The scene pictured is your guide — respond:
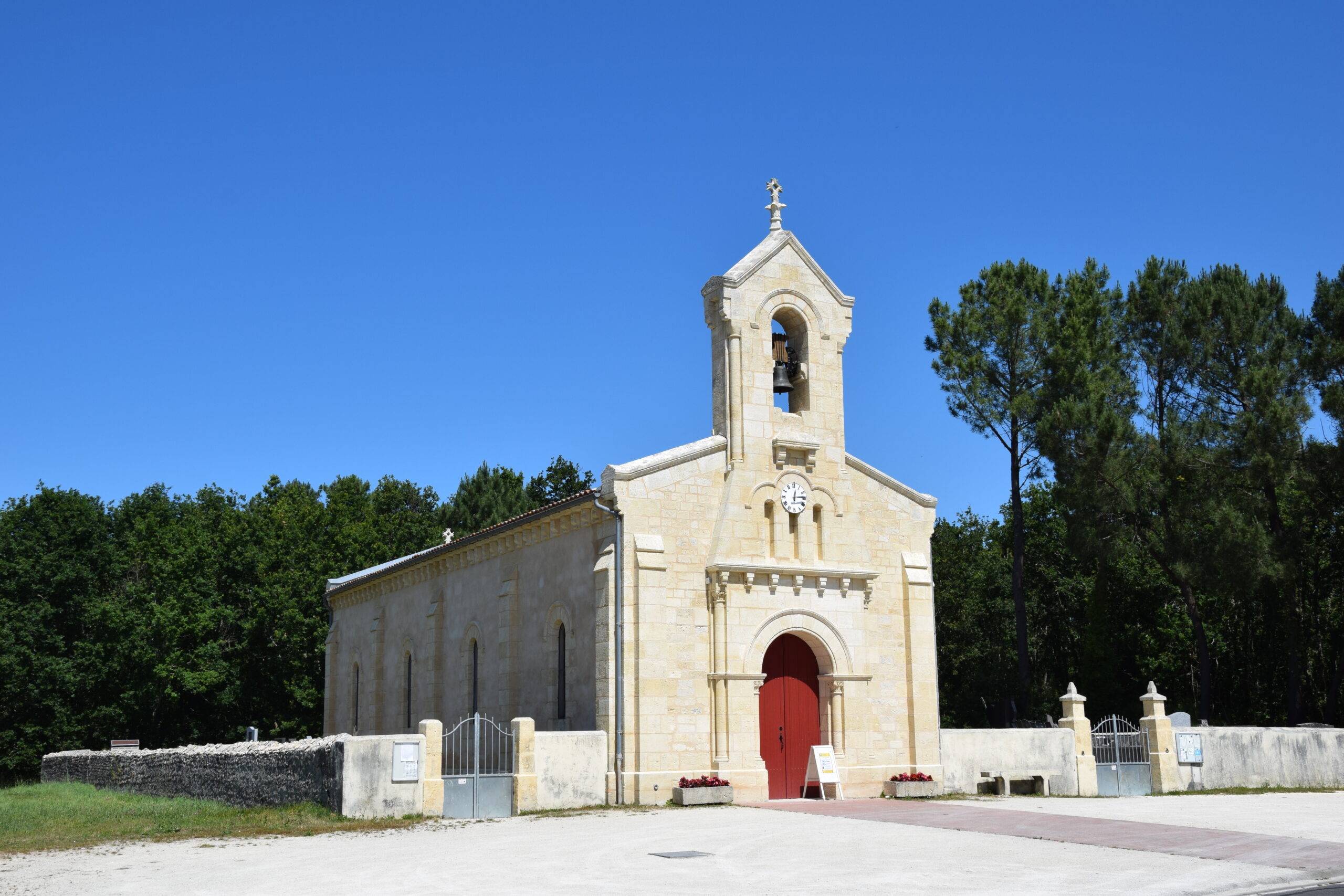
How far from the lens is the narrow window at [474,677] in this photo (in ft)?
97.3

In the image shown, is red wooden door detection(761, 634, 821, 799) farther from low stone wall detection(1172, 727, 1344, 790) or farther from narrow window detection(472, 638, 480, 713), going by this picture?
low stone wall detection(1172, 727, 1344, 790)

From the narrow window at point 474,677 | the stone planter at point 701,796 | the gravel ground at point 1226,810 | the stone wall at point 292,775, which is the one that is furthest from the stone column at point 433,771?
the gravel ground at point 1226,810

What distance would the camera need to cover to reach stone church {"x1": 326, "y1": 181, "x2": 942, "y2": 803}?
75.3 ft

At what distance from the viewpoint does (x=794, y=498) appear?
979 inches

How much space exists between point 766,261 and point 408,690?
1732cm

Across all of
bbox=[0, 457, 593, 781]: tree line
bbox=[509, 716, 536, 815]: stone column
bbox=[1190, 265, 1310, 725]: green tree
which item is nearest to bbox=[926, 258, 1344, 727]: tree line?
bbox=[1190, 265, 1310, 725]: green tree

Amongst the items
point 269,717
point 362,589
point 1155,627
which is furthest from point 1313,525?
point 269,717

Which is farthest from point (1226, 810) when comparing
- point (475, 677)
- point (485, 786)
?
point (475, 677)

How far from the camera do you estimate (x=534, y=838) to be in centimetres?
1722

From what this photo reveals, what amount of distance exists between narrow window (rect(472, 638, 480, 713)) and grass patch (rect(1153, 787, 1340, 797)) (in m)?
15.9

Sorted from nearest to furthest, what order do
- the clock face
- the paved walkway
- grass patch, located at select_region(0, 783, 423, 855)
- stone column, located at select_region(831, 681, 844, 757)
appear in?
the paved walkway → grass patch, located at select_region(0, 783, 423, 855) → stone column, located at select_region(831, 681, 844, 757) → the clock face

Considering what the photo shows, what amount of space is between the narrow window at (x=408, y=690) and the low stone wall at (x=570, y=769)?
44.2 ft

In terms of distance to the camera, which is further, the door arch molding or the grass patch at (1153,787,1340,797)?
the grass patch at (1153,787,1340,797)

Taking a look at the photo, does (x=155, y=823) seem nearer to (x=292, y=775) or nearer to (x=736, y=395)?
(x=292, y=775)
